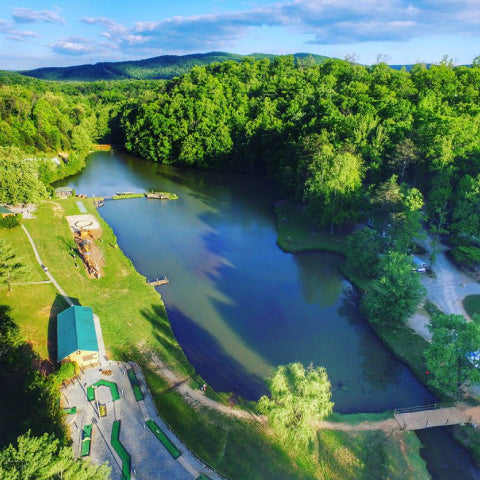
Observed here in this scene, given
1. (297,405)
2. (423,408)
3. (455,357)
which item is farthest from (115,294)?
(455,357)

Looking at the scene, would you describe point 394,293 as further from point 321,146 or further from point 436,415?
point 321,146

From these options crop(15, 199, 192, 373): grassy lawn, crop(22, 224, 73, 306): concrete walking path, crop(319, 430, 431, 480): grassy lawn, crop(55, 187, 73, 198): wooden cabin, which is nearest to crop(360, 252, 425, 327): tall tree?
crop(319, 430, 431, 480): grassy lawn

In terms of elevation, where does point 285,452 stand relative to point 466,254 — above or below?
below

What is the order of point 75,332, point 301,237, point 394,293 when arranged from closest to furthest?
point 75,332, point 394,293, point 301,237

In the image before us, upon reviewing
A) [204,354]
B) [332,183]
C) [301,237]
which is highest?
[332,183]

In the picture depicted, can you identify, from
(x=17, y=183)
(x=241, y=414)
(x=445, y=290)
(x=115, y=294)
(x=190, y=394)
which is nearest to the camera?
(x=241, y=414)

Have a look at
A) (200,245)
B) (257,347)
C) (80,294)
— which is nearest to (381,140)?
(200,245)

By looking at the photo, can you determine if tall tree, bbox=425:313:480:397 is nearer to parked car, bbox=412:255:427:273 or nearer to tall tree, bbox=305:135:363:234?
parked car, bbox=412:255:427:273
